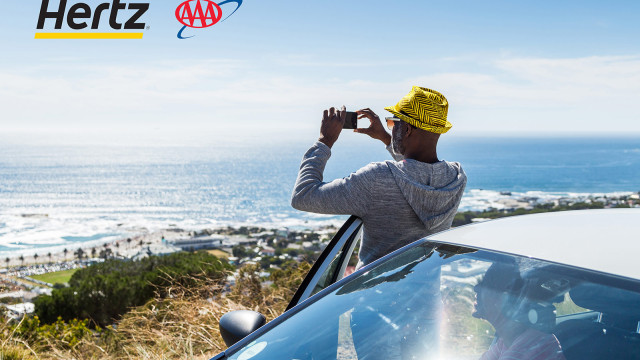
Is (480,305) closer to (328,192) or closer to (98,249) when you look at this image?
(328,192)

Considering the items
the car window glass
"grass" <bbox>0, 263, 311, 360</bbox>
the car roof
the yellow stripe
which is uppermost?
the yellow stripe

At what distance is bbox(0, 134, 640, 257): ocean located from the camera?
4012 cm

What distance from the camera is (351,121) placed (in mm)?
2688

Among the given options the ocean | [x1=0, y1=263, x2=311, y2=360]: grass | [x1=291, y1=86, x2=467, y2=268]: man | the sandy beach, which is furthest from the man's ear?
the sandy beach

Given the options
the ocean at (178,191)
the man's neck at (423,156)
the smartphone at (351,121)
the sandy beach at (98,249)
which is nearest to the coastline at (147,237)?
the sandy beach at (98,249)

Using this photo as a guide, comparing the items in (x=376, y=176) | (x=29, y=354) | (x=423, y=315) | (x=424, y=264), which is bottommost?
(x=29, y=354)

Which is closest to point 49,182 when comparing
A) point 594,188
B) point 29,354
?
point 594,188

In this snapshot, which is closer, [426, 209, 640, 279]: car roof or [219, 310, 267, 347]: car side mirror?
[426, 209, 640, 279]: car roof

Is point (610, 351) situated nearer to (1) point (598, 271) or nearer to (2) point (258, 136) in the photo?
(1) point (598, 271)

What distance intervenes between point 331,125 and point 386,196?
1.71 feet

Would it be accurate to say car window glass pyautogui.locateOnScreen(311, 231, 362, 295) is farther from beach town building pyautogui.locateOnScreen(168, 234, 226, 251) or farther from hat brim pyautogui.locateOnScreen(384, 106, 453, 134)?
beach town building pyautogui.locateOnScreen(168, 234, 226, 251)

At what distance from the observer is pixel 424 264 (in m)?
1.73

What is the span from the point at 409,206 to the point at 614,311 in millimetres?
1103

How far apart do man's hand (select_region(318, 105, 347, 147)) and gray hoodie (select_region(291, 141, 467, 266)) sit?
7 cm
